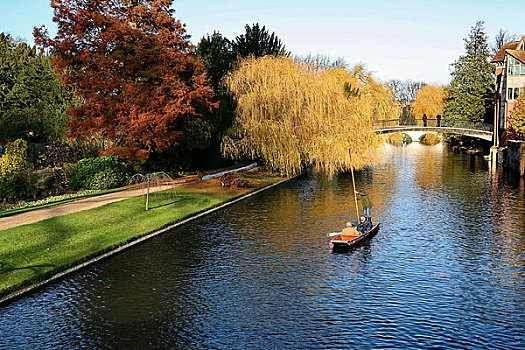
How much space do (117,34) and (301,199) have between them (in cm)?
1936

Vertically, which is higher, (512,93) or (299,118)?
(512,93)

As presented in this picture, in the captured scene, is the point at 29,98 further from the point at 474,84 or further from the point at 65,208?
the point at 474,84

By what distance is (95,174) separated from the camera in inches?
1421

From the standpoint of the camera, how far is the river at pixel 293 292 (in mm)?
13578

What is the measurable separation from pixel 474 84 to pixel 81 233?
78974 mm

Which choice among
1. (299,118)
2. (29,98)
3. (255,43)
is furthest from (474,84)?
(29,98)

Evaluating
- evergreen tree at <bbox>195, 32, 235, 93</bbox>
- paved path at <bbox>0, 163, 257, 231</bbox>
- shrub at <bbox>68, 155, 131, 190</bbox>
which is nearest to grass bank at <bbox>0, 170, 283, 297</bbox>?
paved path at <bbox>0, 163, 257, 231</bbox>

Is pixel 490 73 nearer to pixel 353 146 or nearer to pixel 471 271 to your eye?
pixel 353 146

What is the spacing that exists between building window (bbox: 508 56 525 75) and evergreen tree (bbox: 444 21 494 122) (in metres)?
14.7

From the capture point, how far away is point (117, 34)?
128 feet

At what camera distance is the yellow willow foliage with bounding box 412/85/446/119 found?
11438 cm

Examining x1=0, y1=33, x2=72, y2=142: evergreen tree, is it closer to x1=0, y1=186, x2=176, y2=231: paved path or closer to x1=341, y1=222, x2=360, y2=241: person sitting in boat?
x1=0, y1=186, x2=176, y2=231: paved path

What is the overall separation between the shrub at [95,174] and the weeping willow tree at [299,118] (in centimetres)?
1187

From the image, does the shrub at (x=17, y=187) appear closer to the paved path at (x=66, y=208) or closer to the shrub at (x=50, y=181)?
the shrub at (x=50, y=181)
